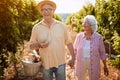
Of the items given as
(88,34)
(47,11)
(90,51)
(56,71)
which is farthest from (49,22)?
(90,51)

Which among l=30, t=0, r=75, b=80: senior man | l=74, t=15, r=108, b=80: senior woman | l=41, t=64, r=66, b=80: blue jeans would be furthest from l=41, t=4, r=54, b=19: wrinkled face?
l=74, t=15, r=108, b=80: senior woman

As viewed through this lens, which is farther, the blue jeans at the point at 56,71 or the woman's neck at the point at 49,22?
the blue jeans at the point at 56,71

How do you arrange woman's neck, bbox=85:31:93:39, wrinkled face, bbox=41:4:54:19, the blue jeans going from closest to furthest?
wrinkled face, bbox=41:4:54:19 → the blue jeans → woman's neck, bbox=85:31:93:39

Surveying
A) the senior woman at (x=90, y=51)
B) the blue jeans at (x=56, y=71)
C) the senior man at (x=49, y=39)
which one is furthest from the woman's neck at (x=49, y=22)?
the senior woman at (x=90, y=51)

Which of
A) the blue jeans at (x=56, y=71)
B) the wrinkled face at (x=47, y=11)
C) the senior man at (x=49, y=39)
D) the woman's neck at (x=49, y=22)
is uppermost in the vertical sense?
the wrinkled face at (x=47, y=11)

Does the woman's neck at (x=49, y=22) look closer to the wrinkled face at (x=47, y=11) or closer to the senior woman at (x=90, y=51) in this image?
the wrinkled face at (x=47, y=11)

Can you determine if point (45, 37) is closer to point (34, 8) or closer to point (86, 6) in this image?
point (34, 8)

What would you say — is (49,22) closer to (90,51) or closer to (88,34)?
(88,34)

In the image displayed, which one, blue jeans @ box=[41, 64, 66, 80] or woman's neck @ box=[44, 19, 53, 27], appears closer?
woman's neck @ box=[44, 19, 53, 27]

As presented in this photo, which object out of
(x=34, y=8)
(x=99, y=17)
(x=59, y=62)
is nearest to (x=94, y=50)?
(x=59, y=62)

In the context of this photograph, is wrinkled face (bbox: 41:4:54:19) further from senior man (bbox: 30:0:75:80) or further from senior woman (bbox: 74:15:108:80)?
senior woman (bbox: 74:15:108:80)

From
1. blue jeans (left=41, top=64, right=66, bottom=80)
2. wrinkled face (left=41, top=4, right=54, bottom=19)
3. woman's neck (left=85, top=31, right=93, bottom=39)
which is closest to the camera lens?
wrinkled face (left=41, top=4, right=54, bottom=19)

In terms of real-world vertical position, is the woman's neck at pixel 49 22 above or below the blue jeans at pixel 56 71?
above

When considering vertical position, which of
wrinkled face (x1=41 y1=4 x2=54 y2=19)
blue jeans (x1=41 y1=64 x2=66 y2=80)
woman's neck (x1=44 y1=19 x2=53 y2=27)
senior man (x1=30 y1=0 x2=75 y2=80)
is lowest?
blue jeans (x1=41 y1=64 x2=66 y2=80)
